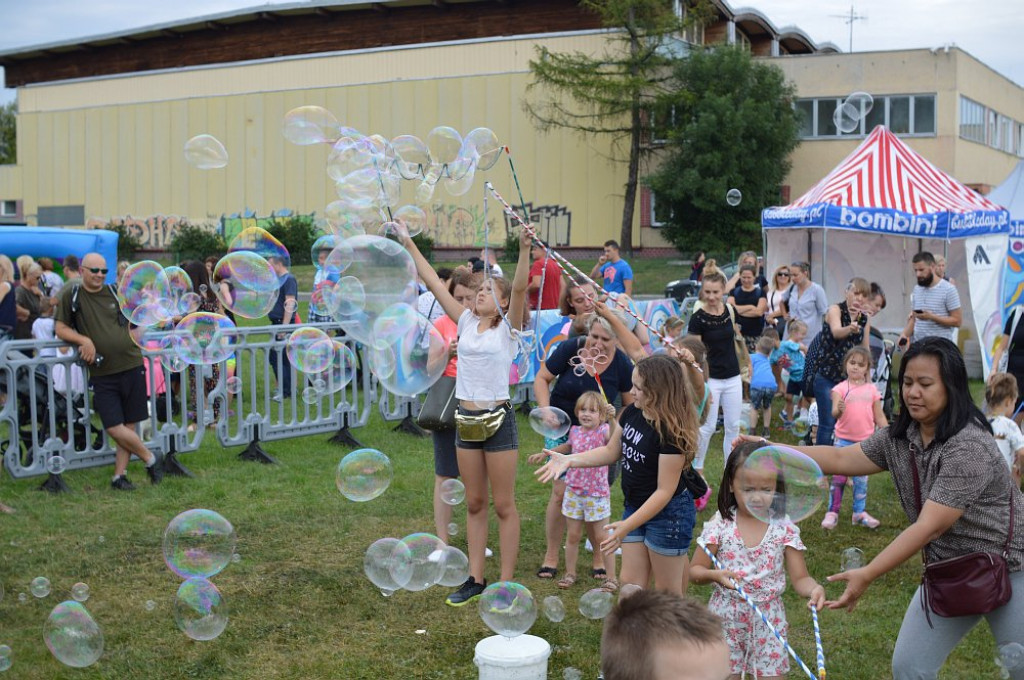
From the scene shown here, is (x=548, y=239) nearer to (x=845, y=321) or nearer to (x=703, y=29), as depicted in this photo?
(x=703, y=29)

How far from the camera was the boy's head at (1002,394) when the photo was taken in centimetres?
671

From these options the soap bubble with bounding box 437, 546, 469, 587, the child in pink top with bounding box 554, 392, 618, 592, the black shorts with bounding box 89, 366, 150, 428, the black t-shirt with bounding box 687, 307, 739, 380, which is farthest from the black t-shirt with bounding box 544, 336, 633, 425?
the black shorts with bounding box 89, 366, 150, 428

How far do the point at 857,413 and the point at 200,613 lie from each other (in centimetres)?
455

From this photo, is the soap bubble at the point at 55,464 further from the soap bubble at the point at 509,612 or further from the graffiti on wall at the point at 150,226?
the graffiti on wall at the point at 150,226

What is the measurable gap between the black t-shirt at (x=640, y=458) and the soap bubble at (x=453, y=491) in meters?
1.46

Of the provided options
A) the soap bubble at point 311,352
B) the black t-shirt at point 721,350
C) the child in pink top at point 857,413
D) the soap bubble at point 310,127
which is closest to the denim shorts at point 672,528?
the child in pink top at point 857,413

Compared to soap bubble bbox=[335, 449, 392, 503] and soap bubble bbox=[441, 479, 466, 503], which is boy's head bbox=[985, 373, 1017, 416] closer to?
soap bubble bbox=[441, 479, 466, 503]

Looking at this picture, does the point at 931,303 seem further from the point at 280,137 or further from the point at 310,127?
the point at 280,137

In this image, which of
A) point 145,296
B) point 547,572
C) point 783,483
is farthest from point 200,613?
point 145,296

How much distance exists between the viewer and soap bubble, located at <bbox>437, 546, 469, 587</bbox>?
16.4 ft

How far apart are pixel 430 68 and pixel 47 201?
1993 centimetres

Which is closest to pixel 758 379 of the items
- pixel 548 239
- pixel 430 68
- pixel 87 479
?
pixel 87 479

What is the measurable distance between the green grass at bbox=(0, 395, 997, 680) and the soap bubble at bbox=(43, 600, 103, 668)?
332mm

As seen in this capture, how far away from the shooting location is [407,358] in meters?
5.57
